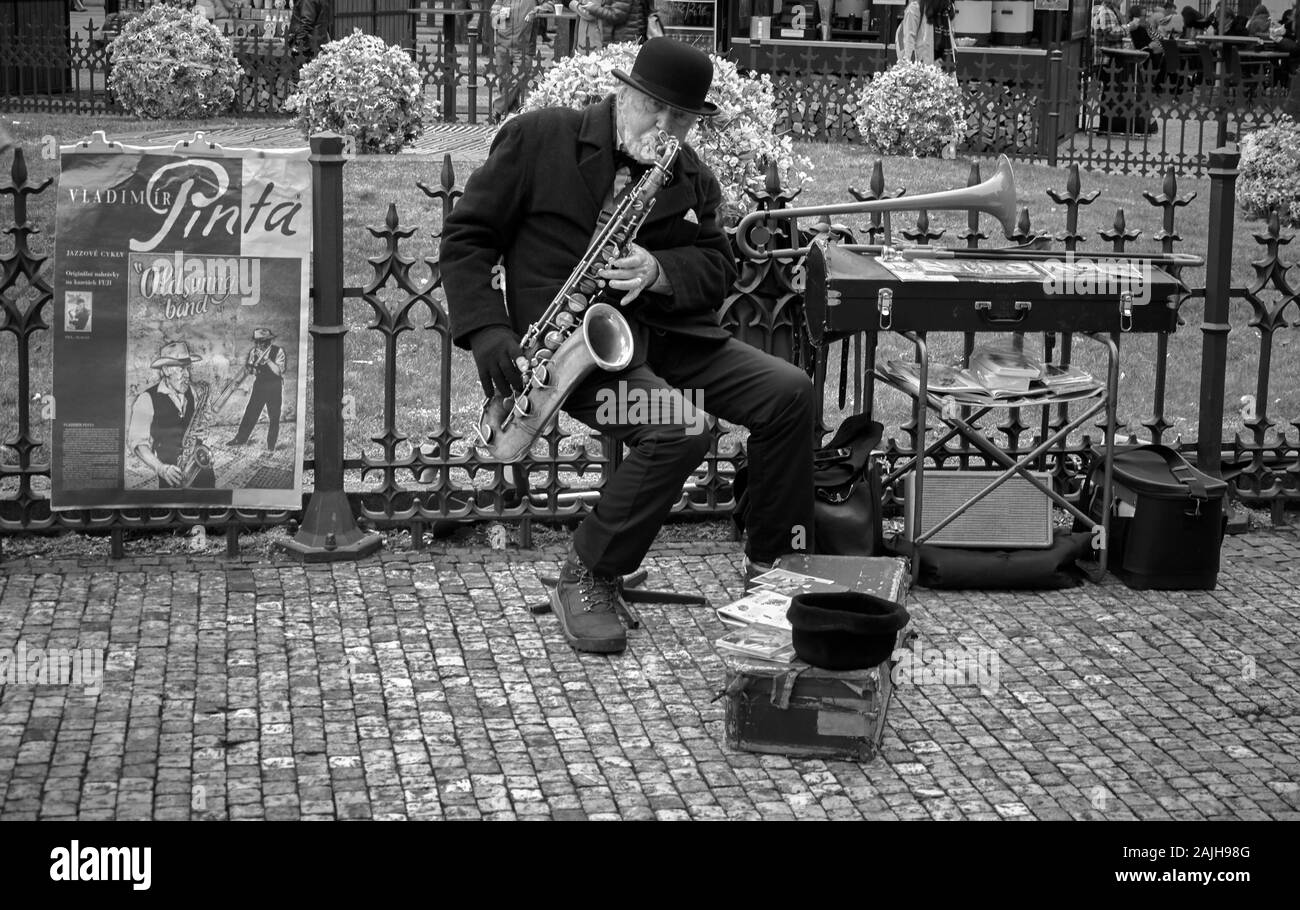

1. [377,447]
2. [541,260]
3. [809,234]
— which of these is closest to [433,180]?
[377,447]

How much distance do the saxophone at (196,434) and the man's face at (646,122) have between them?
1.91m

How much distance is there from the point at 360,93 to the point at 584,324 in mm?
9634

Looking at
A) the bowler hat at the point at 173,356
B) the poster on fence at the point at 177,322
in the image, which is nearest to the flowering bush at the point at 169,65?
the poster on fence at the point at 177,322

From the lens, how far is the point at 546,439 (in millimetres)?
6895

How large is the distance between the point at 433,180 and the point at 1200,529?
8.56m

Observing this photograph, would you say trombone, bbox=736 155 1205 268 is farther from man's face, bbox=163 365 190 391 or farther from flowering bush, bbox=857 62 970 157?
flowering bush, bbox=857 62 970 157

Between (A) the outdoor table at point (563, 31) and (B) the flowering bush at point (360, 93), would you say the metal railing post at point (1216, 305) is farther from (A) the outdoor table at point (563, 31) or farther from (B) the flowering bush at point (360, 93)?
(A) the outdoor table at point (563, 31)

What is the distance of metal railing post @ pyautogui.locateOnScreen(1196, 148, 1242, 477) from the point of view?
22.8 ft

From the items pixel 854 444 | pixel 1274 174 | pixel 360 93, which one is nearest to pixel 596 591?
pixel 854 444

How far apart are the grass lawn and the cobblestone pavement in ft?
4.10

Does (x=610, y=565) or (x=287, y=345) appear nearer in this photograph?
(x=610, y=565)

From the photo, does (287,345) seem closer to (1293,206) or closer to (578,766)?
(578,766)

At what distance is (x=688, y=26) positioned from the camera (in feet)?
73.0

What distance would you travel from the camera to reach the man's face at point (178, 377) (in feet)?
20.9
